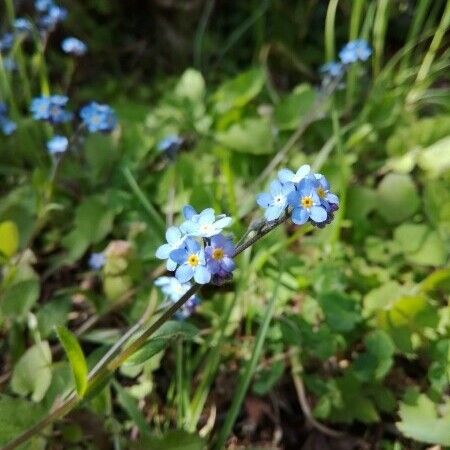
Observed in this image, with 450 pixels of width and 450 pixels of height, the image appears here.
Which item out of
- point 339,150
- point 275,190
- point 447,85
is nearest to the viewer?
point 275,190

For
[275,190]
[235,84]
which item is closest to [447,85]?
[235,84]

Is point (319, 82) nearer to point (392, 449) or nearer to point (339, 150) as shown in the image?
point (339, 150)

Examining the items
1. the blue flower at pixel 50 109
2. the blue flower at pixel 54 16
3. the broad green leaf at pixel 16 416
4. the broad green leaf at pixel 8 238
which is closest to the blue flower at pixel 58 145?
the blue flower at pixel 50 109

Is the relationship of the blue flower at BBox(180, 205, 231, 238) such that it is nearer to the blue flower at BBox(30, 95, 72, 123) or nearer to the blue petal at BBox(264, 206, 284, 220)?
the blue petal at BBox(264, 206, 284, 220)

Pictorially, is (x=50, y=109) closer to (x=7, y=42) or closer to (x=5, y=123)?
(x=5, y=123)

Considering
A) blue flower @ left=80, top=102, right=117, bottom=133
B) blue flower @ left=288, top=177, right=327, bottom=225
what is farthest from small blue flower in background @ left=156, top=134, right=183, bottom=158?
blue flower @ left=288, top=177, right=327, bottom=225

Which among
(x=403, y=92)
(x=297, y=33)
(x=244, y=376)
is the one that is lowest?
(x=244, y=376)

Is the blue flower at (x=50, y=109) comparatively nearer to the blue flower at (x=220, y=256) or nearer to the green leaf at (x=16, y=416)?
the green leaf at (x=16, y=416)
